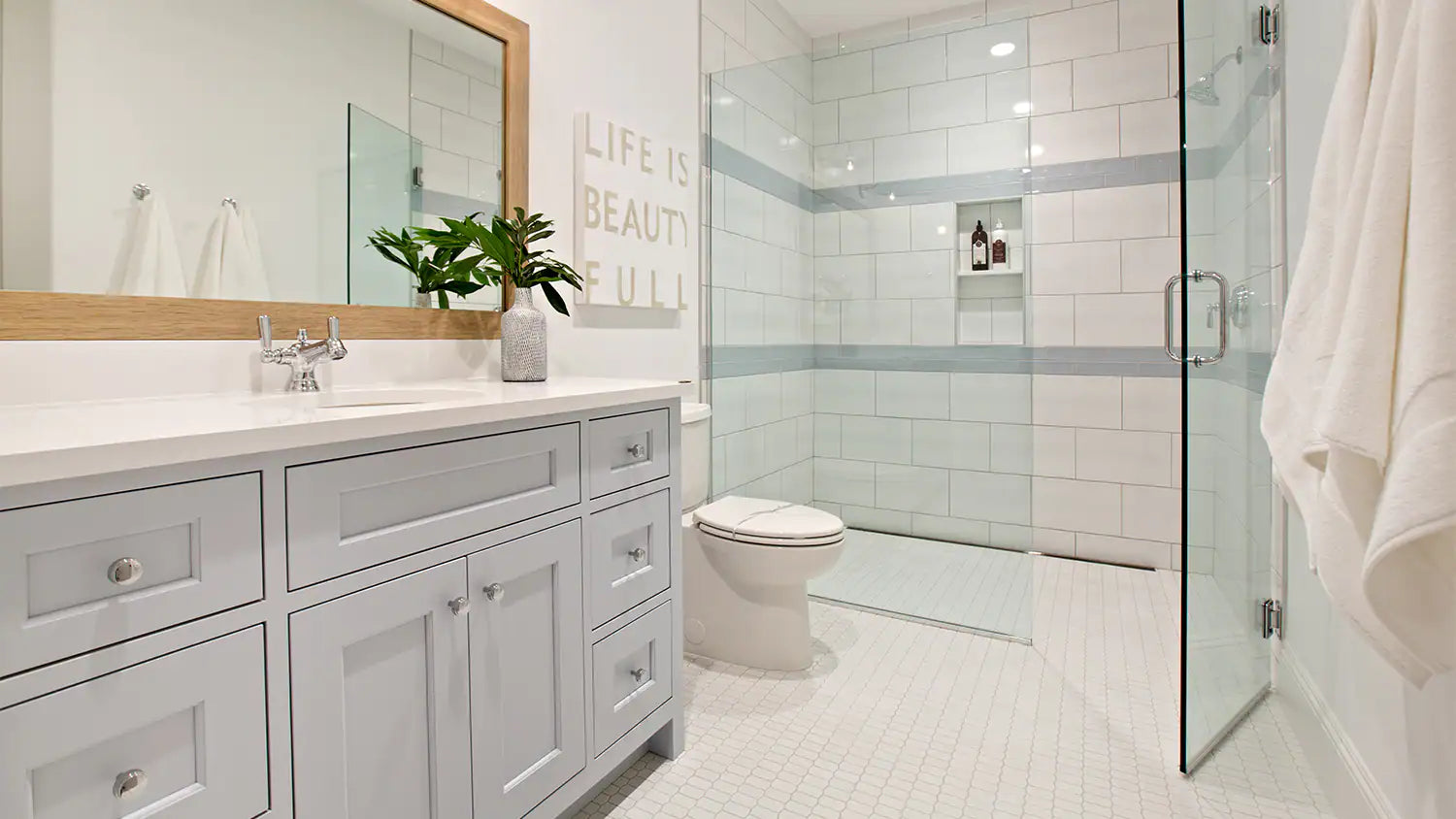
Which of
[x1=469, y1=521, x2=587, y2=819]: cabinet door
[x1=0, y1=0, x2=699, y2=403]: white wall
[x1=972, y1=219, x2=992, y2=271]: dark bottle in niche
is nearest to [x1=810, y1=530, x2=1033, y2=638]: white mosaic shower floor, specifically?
[x1=0, y1=0, x2=699, y2=403]: white wall

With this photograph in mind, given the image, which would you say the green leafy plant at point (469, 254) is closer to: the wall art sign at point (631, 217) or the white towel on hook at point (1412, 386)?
the wall art sign at point (631, 217)

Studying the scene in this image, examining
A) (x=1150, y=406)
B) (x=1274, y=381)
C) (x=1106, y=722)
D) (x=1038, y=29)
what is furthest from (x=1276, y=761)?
(x=1038, y=29)

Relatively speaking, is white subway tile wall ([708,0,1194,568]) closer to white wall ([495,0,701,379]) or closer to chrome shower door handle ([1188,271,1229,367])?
white wall ([495,0,701,379])

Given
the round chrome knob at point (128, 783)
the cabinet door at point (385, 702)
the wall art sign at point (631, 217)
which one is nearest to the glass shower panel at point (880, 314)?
the wall art sign at point (631, 217)

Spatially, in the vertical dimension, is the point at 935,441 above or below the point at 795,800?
above

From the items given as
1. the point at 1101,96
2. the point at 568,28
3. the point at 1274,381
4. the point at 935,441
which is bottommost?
the point at 935,441

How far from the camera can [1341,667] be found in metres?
1.55

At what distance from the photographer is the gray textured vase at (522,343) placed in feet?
5.67

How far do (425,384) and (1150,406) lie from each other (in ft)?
9.67

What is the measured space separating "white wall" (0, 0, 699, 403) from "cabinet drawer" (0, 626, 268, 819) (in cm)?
57

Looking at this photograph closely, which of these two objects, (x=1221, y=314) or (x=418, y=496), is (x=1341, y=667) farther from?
(x=418, y=496)

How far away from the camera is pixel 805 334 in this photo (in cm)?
306

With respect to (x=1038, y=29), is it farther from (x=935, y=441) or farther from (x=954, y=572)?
(x=954, y=572)

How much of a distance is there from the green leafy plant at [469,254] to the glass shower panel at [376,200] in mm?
30
